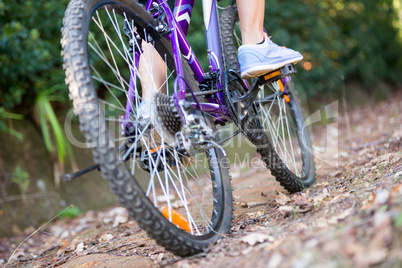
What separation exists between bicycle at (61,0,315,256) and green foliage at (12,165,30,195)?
5.01 ft

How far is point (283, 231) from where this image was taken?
127cm

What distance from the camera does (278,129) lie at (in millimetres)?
2191

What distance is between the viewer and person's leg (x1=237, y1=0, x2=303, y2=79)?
1610mm

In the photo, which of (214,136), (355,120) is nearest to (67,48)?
(214,136)

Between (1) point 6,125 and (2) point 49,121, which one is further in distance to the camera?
(2) point 49,121

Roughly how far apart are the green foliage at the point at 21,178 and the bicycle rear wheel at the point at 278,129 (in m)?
1.77

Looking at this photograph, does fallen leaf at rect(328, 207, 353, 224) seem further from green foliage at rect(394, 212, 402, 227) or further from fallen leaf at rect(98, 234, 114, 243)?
fallen leaf at rect(98, 234, 114, 243)

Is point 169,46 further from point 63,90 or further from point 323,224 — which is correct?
point 63,90

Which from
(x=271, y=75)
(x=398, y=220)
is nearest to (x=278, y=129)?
(x=271, y=75)

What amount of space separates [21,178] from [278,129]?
1.88m

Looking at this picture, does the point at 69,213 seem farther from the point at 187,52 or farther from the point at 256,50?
the point at 256,50

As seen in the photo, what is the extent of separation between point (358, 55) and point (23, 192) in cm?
541

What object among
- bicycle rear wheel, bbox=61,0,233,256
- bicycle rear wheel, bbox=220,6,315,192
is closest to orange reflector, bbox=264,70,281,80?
bicycle rear wheel, bbox=220,6,315,192

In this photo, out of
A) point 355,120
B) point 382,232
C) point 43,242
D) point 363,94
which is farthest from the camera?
point 363,94
